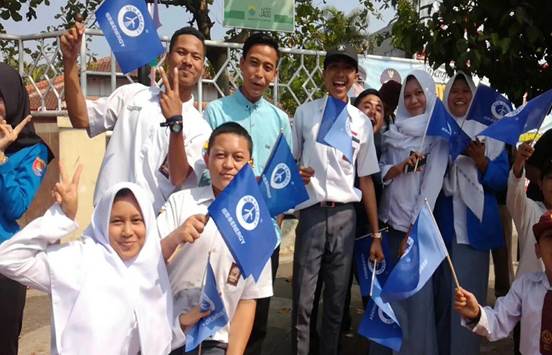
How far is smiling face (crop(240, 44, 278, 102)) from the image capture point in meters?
3.61

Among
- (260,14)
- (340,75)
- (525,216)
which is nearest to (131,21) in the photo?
(340,75)

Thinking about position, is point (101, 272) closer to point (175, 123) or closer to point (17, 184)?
point (17, 184)

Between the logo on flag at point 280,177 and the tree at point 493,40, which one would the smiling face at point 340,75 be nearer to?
the tree at point 493,40

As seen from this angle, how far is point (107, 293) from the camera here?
2.54m

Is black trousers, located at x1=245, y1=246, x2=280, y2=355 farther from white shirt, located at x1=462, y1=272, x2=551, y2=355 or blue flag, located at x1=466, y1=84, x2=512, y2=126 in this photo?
blue flag, located at x1=466, y1=84, x2=512, y2=126

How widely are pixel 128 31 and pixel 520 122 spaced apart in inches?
85.0

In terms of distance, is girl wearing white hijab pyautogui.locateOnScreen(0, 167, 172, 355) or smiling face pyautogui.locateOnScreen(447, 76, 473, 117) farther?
smiling face pyautogui.locateOnScreen(447, 76, 473, 117)

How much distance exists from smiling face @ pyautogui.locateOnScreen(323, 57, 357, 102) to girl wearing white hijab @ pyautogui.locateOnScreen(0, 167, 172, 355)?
1670mm

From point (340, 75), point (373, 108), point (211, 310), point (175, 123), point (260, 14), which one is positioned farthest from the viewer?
point (260, 14)

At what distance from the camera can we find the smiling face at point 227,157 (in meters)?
2.92

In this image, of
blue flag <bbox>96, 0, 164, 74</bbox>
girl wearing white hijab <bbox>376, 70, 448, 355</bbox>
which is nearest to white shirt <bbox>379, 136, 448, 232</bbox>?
girl wearing white hijab <bbox>376, 70, 448, 355</bbox>

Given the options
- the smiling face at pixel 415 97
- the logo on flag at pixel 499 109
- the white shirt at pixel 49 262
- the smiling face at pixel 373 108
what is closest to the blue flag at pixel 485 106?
the logo on flag at pixel 499 109

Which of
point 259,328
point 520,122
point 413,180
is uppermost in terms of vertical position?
point 520,122

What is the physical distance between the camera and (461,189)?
146 inches
